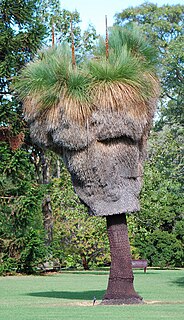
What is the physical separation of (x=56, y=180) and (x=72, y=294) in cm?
1328

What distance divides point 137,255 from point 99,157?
19853mm

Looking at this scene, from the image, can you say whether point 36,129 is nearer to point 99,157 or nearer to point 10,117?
point 99,157

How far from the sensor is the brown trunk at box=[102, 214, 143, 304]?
15.3 meters

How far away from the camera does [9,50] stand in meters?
28.2

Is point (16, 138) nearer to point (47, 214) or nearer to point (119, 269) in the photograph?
point (47, 214)

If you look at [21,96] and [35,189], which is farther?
[35,189]

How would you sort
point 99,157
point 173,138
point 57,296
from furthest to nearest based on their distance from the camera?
point 173,138
point 57,296
point 99,157

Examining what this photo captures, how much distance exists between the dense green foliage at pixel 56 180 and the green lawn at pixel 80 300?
390 cm

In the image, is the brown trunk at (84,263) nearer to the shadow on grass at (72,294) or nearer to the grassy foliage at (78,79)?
the shadow on grass at (72,294)

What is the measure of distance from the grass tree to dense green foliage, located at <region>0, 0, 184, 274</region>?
10407 millimetres

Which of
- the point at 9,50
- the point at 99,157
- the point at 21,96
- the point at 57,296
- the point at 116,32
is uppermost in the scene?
the point at 9,50

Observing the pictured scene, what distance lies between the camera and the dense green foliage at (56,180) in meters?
28.0

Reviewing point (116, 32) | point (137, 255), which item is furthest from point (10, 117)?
point (116, 32)

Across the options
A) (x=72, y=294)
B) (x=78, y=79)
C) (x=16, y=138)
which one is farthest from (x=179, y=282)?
(x=78, y=79)
